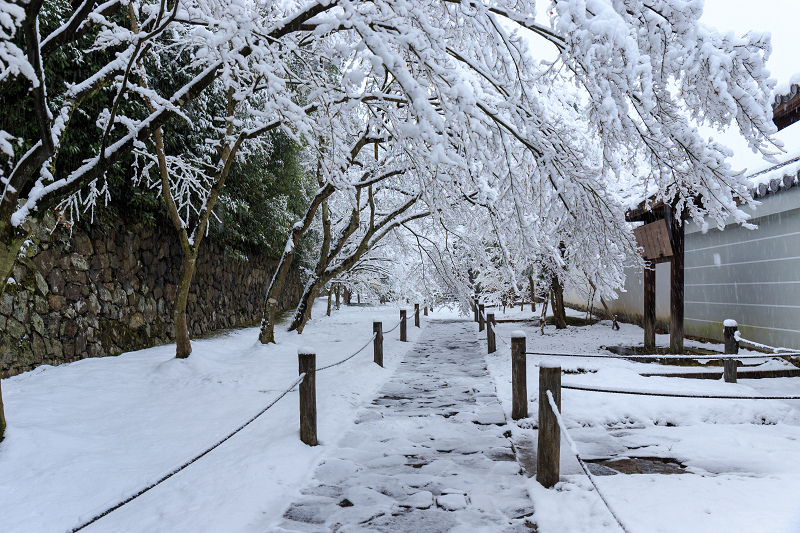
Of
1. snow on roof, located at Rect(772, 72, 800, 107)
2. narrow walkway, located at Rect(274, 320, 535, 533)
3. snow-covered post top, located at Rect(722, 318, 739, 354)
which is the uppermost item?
snow on roof, located at Rect(772, 72, 800, 107)

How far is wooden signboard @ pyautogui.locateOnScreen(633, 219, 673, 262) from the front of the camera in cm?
934

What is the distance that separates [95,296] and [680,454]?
886 cm

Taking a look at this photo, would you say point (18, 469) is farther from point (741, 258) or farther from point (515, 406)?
point (741, 258)

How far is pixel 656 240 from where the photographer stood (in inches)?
380

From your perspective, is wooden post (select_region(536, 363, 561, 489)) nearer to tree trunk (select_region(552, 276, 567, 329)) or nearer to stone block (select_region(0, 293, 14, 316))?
stone block (select_region(0, 293, 14, 316))

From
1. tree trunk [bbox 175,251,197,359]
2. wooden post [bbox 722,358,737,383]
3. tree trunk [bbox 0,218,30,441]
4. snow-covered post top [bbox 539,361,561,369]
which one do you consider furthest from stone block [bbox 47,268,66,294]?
wooden post [bbox 722,358,737,383]

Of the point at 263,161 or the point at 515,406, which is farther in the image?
the point at 263,161

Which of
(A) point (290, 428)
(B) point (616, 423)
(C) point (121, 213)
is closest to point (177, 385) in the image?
(A) point (290, 428)

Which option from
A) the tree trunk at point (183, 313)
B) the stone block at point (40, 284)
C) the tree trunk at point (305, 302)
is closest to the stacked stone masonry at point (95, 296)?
the stone block at point (40, 284)

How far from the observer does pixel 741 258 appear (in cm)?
1014

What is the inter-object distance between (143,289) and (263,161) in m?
5.34

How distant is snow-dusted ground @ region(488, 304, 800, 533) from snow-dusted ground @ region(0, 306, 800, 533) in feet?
0.05

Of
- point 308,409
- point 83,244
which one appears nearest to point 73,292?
point 83,244

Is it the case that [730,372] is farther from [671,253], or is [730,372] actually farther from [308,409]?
[308,409]
